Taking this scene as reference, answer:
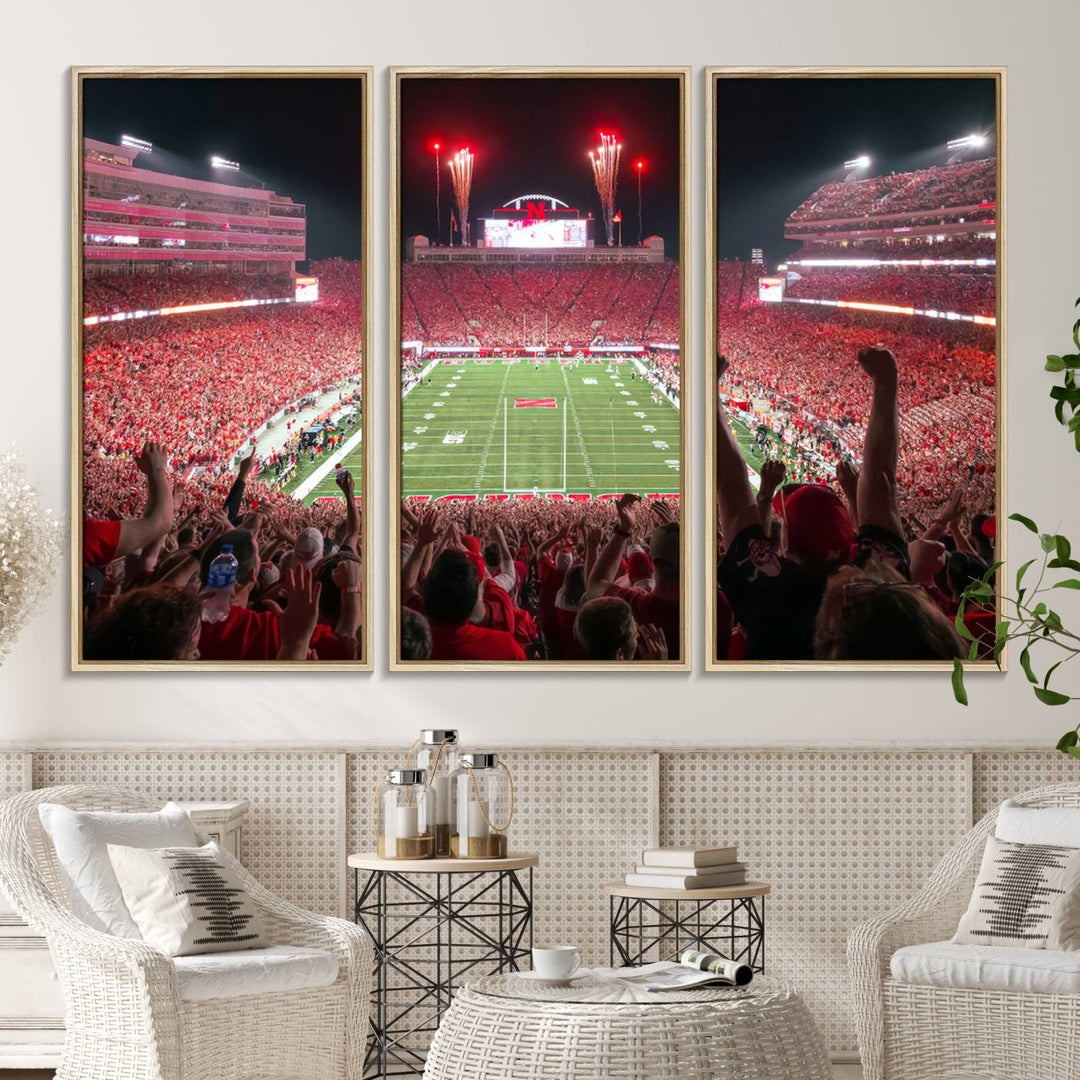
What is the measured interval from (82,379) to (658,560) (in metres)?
2.08

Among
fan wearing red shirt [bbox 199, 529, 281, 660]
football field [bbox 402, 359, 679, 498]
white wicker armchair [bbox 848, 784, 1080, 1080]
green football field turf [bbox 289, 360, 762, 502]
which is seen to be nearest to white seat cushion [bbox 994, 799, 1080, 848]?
white wicker armchair [bbox 848, 784, 1080, 1080]

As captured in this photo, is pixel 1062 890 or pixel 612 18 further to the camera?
pixel 612 18

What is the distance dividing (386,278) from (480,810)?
190 centimetres

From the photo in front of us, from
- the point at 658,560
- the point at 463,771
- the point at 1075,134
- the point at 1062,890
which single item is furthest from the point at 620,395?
the point at 1062,890

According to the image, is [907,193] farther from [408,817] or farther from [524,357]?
[408,817]

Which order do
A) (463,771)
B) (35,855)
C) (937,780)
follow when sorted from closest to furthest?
(35,855) → (463,771) → (937,780)

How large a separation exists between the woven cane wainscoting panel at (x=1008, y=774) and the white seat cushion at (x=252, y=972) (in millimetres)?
2256

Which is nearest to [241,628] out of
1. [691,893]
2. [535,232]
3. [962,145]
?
[535,232]

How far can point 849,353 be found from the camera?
4.84 metres

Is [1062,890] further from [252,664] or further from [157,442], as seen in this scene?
[157,442]

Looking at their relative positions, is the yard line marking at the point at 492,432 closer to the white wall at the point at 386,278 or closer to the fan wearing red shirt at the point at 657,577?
the white wall at the point at 386,278

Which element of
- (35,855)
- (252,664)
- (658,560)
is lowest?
(35,855)

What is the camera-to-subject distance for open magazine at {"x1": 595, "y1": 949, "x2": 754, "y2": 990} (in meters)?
2.93

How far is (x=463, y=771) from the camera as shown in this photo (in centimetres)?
420
